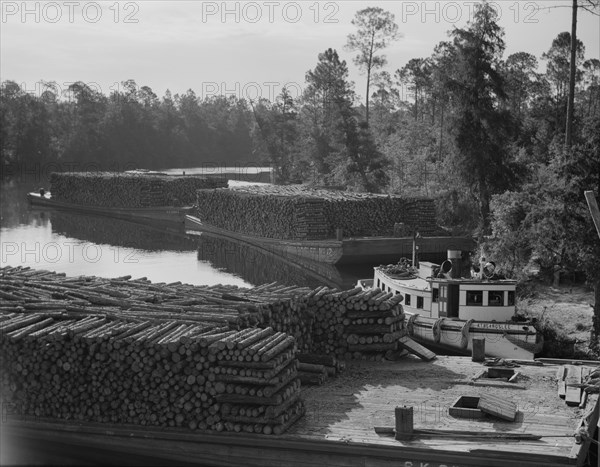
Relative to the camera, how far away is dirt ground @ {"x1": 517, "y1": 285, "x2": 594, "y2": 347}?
2717cm

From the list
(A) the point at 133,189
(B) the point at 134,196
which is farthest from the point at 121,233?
(A) the point at 133,189

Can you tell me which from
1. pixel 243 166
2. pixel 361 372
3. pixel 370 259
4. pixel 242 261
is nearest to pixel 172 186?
pixel 242 261

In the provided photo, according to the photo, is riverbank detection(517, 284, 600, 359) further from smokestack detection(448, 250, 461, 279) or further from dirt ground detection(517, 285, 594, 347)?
smokestack detection(448, 250, 461, 279)

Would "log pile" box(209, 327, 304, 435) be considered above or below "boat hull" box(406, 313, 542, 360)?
above

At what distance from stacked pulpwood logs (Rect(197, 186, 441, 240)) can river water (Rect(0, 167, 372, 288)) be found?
1.93 m

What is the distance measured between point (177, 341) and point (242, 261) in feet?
103

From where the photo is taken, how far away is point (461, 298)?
2558 centimetres

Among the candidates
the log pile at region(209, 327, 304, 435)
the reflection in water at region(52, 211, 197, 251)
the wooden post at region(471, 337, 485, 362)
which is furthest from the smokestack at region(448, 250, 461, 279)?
the reflection in water at region(52, 211, 197, 251)

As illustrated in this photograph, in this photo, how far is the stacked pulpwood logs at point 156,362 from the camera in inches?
608

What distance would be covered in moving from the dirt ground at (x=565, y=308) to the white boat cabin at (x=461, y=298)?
2.83 m

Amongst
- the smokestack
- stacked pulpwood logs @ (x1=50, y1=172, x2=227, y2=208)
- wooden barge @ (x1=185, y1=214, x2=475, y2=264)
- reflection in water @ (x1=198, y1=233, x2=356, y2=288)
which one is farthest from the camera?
stacked pulpwood logs @ (x1=50, y1=172, x2=227, y2=208)

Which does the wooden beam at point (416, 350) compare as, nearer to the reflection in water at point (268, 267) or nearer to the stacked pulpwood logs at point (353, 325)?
the stacked pulpwood logs at point (353, 325)

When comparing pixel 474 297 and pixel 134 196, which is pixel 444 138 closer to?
pixel 134 196

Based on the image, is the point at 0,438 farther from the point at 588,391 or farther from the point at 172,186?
the point at 172,186
